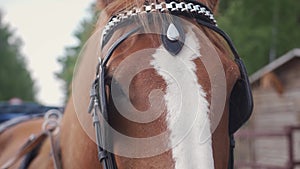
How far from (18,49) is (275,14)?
4291 centimetres

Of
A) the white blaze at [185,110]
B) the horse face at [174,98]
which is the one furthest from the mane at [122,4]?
the white blaze at [185,110]

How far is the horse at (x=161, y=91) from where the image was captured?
5.44 ft

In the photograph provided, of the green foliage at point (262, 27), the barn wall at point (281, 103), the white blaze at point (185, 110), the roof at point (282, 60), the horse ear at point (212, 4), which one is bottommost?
the white blaze at point (185, 110)

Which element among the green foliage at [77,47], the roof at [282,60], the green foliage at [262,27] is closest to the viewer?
the green foliage at [77,47]

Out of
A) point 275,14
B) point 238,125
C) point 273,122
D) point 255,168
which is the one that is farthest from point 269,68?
point 238,125

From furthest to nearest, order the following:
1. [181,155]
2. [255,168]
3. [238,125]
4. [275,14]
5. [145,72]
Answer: [275,14]
[255,168]
[238,125]
[145,72]
[181,155]

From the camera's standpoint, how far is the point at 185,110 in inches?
65.4

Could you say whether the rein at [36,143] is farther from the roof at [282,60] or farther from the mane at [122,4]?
the roof at [282,60]

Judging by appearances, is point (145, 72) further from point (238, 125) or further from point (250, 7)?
point (250, 7)

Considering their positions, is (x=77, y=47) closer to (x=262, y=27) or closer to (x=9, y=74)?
(x=262, y=27)

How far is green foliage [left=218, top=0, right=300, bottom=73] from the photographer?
12.7 metres

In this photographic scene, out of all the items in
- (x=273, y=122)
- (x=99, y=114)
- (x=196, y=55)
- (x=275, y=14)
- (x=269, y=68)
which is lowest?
(x=99, y=114)

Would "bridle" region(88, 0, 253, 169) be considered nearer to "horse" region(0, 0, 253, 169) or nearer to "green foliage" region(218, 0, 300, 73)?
"horse" region(0, 0, 253, 169)

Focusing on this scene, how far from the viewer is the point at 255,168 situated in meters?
8.09
